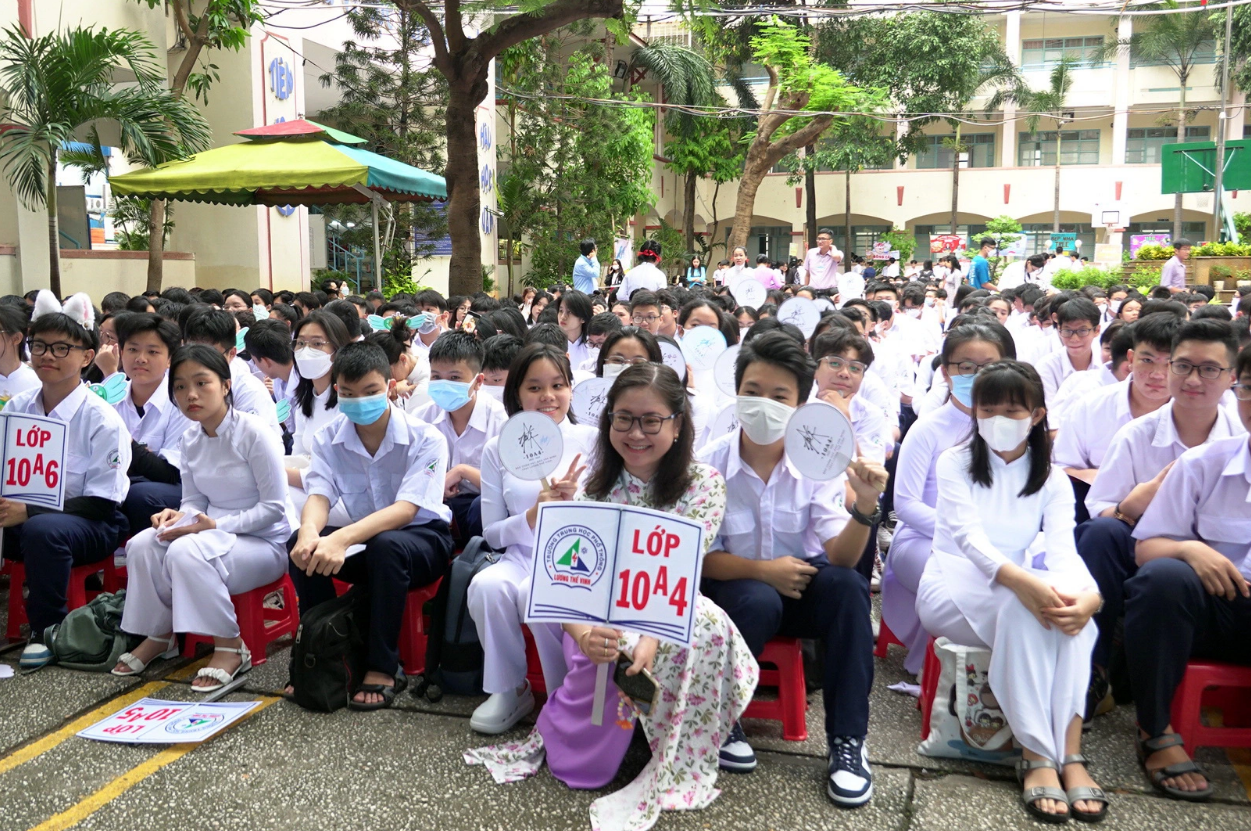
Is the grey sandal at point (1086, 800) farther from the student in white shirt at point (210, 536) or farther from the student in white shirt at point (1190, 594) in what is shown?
the student in white shirt at point (210, 536)

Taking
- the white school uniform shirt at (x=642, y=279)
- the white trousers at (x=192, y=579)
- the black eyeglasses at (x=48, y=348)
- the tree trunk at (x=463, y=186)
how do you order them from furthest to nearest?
the white school uniform shirt at (x=642, y=279)
the tree trunk at (x=463, y=186)
the black eyeglasses at (x=48, y=348)
the white trousers at (x=192, y=579)

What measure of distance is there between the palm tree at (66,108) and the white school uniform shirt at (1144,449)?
360 inches

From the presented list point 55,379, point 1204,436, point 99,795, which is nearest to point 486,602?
point 99,795

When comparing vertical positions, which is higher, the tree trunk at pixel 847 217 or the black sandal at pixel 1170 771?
the tree trunk at pixel 847 217

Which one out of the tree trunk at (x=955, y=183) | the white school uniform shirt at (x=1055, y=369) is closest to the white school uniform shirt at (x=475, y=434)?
the white school uniform shirt at (x=1055, y=369)

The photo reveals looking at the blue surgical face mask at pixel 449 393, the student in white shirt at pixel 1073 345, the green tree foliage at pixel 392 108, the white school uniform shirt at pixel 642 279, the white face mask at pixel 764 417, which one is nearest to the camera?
the white face mask at pixel 764 417

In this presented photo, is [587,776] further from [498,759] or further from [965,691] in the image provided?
[965,691]

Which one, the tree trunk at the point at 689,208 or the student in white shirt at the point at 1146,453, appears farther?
the tree trunk at the point at 689,208

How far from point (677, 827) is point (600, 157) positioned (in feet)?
61.9

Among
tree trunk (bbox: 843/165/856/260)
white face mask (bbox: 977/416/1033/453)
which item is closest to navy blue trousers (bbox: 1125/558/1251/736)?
white face mask (bbox: 977/416/1033/453)

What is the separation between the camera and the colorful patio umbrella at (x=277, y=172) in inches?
367

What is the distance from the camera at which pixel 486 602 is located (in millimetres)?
3455

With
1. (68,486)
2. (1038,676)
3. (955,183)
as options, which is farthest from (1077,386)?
(955,183)

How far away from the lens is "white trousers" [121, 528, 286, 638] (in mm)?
3760
